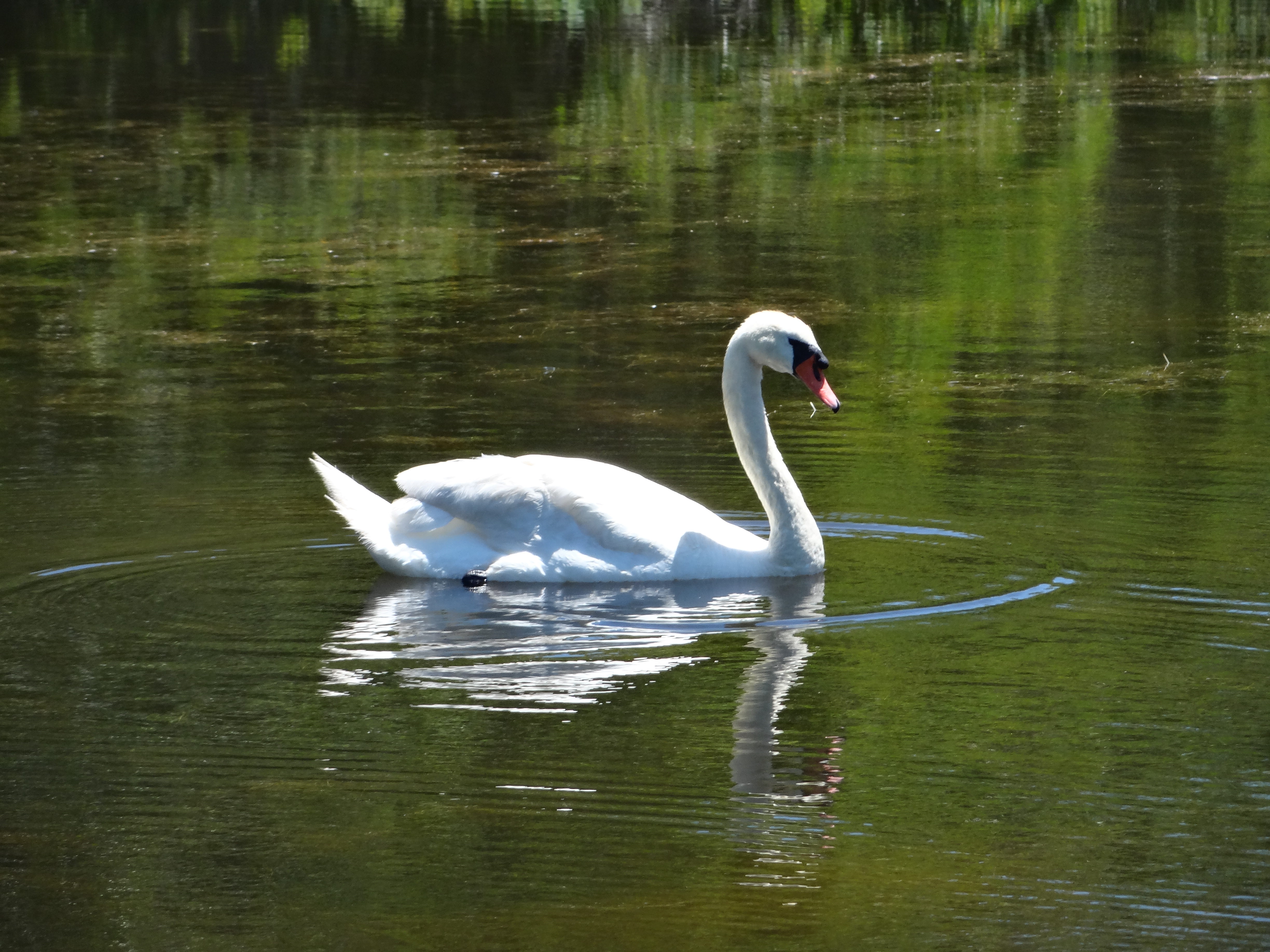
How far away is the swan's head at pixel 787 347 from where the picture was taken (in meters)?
8.99

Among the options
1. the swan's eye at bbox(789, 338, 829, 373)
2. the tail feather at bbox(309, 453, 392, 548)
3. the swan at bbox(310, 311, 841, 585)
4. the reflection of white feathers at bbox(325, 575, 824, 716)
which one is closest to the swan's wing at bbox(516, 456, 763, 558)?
the swan at bbox(310, 311, 841, 585)

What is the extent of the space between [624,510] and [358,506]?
111 centimetres

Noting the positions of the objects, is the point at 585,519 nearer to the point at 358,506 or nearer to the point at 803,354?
the point at 358,506

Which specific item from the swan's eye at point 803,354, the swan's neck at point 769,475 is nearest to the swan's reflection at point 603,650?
the swan's neck at point 769,475

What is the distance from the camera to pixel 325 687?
721 cm

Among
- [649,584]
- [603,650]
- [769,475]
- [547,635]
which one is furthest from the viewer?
[769,475]

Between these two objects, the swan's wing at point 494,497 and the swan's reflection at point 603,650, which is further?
the swan's wing at point 494,497

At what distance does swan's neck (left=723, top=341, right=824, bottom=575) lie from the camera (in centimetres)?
868

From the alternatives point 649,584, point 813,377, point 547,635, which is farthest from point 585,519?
point 813,377

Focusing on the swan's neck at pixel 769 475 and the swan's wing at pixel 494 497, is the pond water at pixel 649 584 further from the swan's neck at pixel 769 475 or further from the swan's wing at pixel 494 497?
the swan's wing at pixel 494 497

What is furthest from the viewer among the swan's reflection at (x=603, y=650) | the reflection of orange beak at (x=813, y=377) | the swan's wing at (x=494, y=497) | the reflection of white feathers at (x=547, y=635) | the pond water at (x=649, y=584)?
the reflection of orange beak at (x=813, y=377)

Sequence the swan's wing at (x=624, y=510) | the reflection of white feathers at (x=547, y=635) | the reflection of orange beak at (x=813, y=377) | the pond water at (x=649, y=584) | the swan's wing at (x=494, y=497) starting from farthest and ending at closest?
the reflection of orange beak at (x=813, y=377) < the swan's wing at (x=494, y=497) < the swan's wing at (x=624, y=510) < the reflection of white feathers at (x=547, y=635) < the pond water at (x=649, y=584)

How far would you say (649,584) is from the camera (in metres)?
8.66

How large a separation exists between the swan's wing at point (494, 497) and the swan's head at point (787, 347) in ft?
3.38
